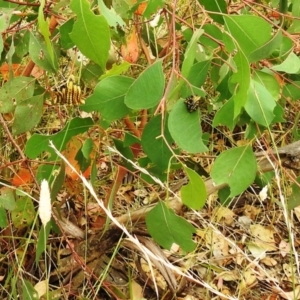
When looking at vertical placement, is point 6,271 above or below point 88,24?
below

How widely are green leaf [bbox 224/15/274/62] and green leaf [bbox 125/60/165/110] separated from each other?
120mm

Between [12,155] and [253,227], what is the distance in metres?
0.81

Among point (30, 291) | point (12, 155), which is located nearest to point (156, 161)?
point (30, 291)

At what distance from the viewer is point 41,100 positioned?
1156 millimetres

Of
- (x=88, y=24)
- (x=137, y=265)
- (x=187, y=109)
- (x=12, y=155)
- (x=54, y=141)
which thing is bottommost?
(x=137, y=265)

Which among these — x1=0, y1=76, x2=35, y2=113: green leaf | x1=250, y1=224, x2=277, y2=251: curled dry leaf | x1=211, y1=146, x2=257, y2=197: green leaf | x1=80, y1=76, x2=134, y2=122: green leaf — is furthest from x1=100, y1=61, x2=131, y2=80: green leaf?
x1=250, y1=224, x2=277, y2=251: curled dry leaf

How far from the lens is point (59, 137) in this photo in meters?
1.08

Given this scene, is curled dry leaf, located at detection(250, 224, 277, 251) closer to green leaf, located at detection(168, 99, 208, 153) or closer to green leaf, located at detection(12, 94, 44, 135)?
green leaf, located at detection(12, 94, 44, 135)

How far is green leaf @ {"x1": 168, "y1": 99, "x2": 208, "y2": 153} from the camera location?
775mm

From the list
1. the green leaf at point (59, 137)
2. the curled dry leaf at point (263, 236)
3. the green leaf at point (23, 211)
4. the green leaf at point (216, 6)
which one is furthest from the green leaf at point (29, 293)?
the curled dry leaf at point (263, 236)

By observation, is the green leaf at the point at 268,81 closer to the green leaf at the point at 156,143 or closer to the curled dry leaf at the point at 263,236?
the green leaf at the point at 156,143

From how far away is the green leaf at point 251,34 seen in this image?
780mm

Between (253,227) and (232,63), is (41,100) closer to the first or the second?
(232,63)

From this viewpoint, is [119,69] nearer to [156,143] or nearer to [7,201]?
[156,143]
